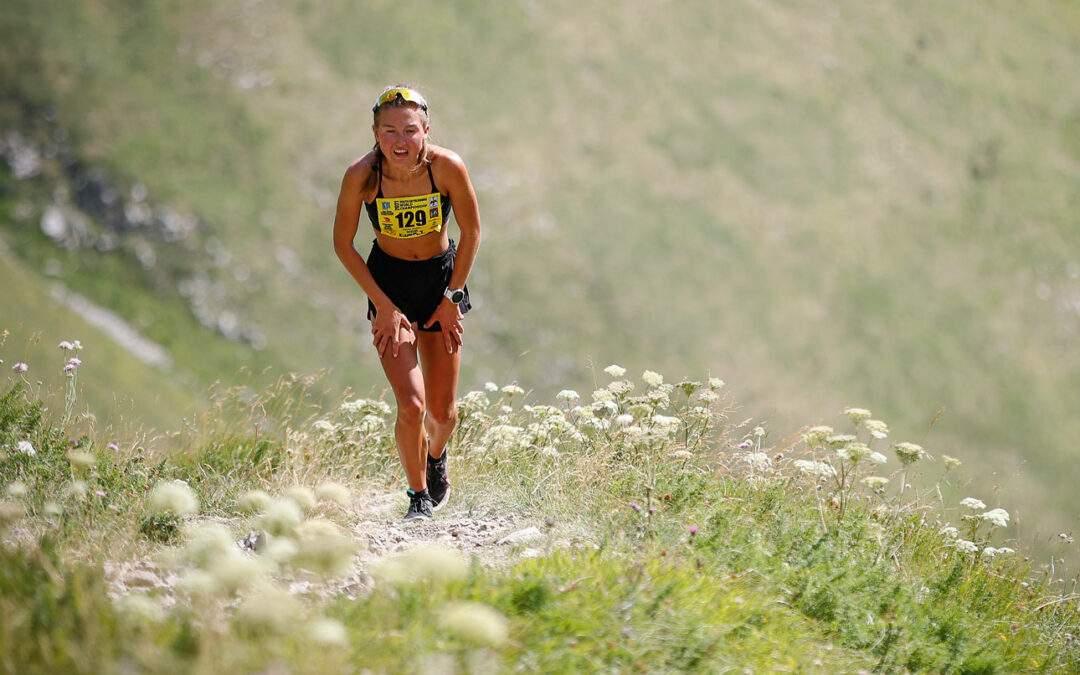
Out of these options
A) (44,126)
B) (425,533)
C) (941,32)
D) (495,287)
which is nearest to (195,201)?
(44,126)

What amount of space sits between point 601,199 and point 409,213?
93.5m

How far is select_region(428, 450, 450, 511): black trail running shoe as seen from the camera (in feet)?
21.3

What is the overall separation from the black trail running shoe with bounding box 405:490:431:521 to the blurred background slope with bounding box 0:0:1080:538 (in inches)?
2302

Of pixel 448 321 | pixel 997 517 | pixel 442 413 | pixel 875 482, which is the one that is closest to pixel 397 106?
pixel 448 321

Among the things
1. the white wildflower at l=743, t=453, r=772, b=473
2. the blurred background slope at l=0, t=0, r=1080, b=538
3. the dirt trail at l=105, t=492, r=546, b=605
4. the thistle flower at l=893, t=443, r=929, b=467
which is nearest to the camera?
the dirt trail at l=105, t=492, r=546, b=605

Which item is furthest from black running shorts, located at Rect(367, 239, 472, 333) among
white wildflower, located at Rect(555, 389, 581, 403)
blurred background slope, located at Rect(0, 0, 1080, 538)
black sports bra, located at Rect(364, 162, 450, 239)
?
blurred background slope, located at Rect(0, 0, 1080, 538)

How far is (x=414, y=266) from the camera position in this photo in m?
6.30

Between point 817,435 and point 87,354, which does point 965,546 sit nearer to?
point 817,435

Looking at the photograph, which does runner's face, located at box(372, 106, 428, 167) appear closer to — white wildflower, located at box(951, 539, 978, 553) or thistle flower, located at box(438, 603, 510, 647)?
thistle flower, located at box(438, 603, 510, 647)

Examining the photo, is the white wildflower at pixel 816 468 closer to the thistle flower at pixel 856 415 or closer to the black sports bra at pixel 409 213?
the thistle flower at pixel 856 415

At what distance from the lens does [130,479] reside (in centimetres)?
579

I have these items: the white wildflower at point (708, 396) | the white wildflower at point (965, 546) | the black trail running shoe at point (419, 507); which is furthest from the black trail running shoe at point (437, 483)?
the white wildflower at point (965, 546)

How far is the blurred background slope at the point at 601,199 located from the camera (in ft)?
260

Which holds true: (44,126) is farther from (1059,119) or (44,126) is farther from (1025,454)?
(1059,119)
